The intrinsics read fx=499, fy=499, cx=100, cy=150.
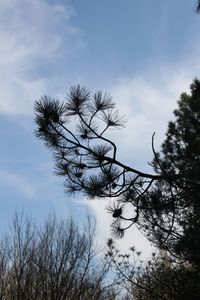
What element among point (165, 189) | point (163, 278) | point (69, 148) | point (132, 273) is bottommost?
point (165, 189)

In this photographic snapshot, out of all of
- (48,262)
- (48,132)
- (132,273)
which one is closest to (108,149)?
(48,132)

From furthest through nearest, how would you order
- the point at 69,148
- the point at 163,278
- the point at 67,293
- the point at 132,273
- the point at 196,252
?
the point at 67,293 < the point at 132,273 < the point at 163,278 < the point at 196,252 < the point at 69,148

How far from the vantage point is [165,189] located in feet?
17.3

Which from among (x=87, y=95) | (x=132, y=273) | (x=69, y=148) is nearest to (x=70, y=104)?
(x=87, y=95)

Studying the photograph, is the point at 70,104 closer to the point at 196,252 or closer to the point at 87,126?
the point at 87,126

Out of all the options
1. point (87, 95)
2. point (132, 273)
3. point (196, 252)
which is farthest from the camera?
point (132, 273)

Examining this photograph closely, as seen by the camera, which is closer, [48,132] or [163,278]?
[48,132]

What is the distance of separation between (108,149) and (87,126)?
309 millimetres

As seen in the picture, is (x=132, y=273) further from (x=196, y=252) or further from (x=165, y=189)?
(x=165, y=189)

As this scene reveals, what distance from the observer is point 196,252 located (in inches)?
263

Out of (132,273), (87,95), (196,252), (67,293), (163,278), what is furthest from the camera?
(67,293)

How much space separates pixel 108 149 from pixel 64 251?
10683 mm

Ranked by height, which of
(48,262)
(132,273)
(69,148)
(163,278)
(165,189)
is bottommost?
(165,189)

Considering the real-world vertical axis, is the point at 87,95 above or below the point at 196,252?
above
